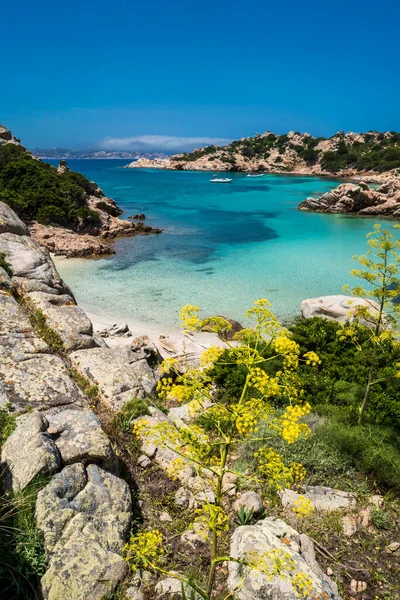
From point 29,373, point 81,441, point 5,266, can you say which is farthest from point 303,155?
point 81,441

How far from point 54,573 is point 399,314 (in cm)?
609

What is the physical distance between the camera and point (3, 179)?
32.7 metres

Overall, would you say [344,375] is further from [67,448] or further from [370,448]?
[67,448]

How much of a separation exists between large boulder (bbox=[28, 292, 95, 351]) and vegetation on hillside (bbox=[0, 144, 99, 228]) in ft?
73.0

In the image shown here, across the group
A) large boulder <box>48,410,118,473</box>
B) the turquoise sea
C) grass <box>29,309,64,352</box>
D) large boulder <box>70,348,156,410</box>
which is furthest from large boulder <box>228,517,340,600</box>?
the turquoise sea

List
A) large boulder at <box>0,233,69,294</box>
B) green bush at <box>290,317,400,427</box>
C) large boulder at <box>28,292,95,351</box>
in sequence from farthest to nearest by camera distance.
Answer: large boulder at <box>0,233,69,294</box>, large boulder at <box>28,292,95,351</box>, green bush at <box>290,317,400,427</box>

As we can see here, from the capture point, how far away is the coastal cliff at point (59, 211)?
26875mm

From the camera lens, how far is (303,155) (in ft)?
333

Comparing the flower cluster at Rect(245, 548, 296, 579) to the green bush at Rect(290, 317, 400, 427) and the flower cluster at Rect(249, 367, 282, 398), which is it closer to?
the flower cluster at Rect(249, 367, 282, 398)

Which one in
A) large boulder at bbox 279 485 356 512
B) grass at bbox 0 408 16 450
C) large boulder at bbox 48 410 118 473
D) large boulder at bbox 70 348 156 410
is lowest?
large boulder at bbox 279 485 356 512

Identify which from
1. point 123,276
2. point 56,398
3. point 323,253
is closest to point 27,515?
point 56,398

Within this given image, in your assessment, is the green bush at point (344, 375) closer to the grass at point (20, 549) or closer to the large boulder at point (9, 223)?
the grass at point (20, 549)

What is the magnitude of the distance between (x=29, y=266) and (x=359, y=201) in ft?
141

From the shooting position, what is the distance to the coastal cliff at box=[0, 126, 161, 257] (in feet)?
88.2
